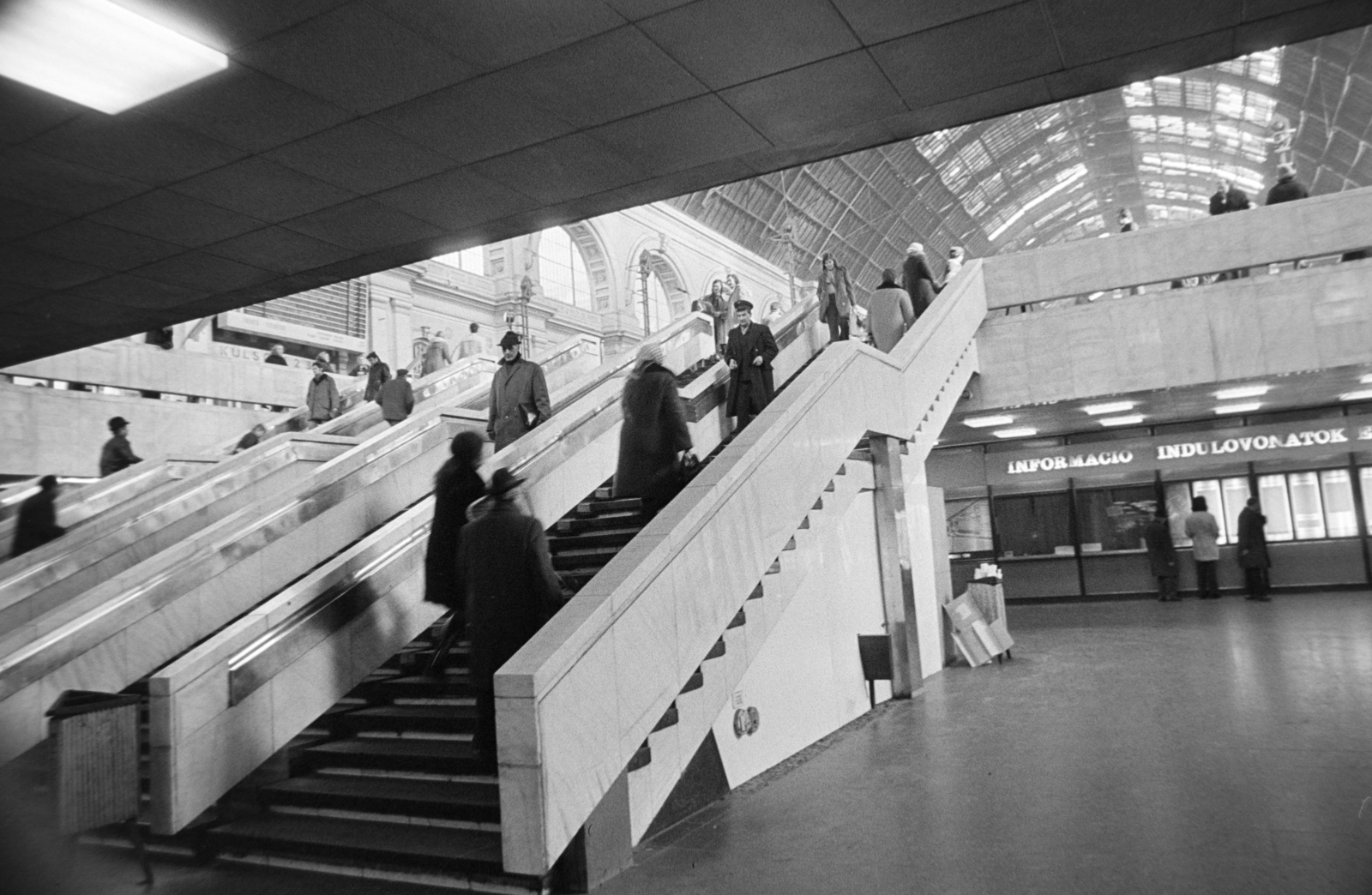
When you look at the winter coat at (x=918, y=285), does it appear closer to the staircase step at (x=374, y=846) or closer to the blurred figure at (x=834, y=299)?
the blurred figure at (x=834, y=299)

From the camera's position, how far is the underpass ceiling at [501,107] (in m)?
4.26

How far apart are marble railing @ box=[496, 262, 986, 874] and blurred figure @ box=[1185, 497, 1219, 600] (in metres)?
9.97

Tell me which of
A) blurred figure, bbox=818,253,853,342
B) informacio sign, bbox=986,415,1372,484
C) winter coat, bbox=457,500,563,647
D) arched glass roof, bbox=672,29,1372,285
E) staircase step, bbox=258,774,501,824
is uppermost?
arched glass roof, bbox=672,29,1372,285

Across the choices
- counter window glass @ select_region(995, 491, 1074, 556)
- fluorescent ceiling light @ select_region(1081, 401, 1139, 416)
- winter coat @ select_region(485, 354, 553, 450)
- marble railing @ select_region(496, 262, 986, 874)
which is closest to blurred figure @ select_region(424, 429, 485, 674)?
marble railing @ select_region(496, 262, 986, 874)

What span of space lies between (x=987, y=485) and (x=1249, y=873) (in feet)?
47.1

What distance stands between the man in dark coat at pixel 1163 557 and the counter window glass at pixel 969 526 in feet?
9.13

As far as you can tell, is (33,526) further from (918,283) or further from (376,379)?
(918,283)

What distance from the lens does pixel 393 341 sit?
998 inches

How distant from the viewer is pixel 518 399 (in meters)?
8.07

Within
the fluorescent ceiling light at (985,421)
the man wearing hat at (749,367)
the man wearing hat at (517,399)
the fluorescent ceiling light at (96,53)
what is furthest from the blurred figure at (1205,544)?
the fluorescent ceiling light at (96,53)

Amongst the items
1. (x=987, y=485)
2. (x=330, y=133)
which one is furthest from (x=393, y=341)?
(x=330, y=133)

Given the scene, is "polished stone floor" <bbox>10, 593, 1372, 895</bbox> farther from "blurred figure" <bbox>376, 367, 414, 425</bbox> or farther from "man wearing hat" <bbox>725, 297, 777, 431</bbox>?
"blurred figure" <bbox>376, 367, 414, 425</bbox>

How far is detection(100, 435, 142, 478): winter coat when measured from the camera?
1177 centimetres

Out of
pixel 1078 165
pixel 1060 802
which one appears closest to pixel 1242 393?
pixel 1060 802
